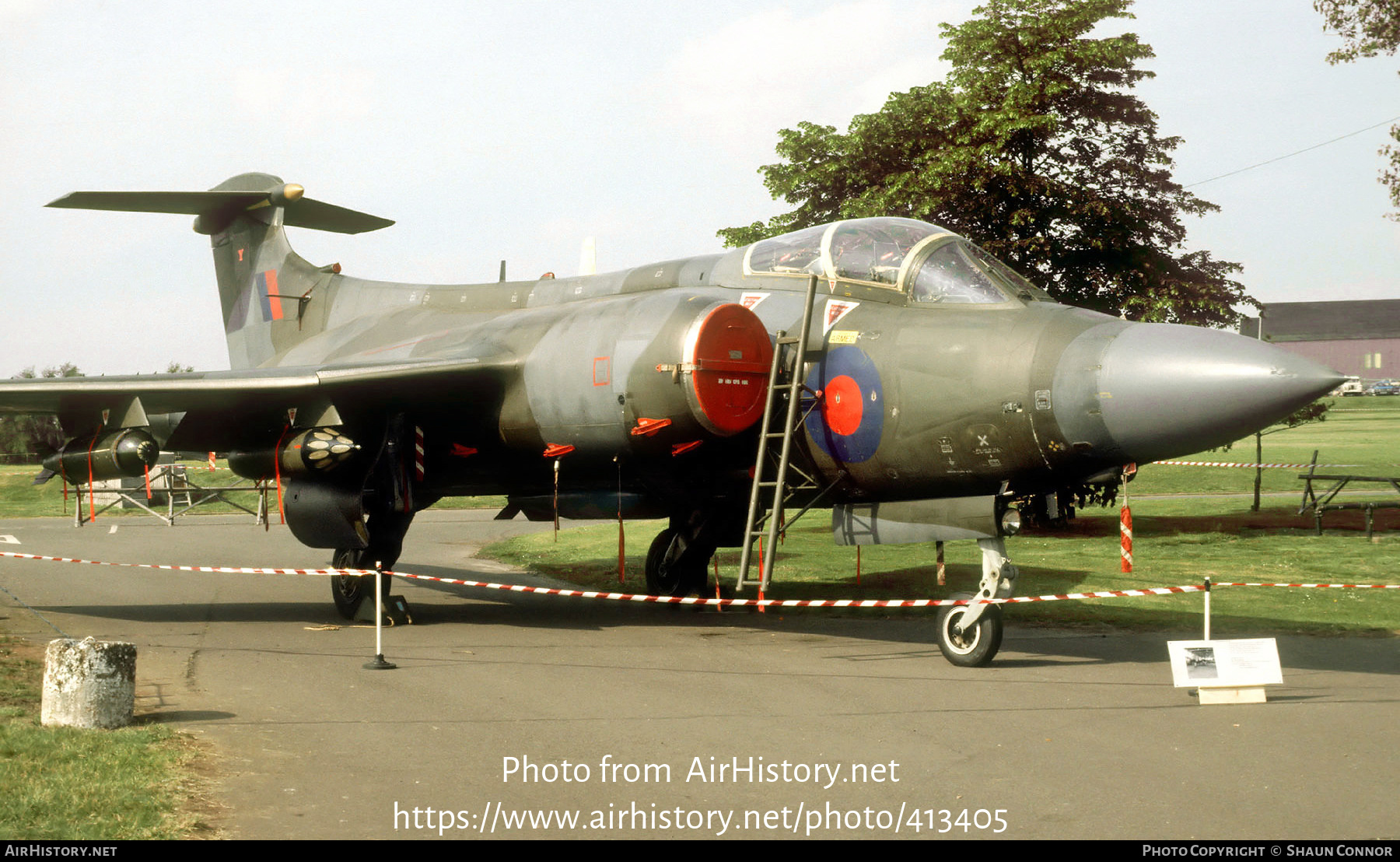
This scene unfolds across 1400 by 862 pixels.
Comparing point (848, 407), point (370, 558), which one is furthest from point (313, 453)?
point (848, 407)

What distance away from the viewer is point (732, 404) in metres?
9.77

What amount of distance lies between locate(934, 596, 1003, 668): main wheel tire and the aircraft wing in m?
4.86

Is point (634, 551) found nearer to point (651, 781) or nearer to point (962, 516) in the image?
point (962, 516)

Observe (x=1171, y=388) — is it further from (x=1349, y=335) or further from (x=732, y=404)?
(x=1349, y=335)

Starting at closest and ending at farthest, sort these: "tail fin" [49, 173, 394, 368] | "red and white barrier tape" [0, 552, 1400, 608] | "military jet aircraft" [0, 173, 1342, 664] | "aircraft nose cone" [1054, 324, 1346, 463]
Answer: "aircraft nose cone" [1054, 324, 1346, 463]
"military jet aircraft" [0, 173, 1342, 664]
"red and white barrier tape" [0, 552, 1400, 608]
"tail fin" [49, 173, 394, 368]

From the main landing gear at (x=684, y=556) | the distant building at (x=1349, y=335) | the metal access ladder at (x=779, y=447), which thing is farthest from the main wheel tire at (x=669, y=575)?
the distant building at (x=1349, y=335)

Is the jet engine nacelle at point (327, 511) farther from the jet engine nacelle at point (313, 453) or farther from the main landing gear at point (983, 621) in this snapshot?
the main landing gear at point (983, 621)

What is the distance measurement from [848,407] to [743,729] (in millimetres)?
3220

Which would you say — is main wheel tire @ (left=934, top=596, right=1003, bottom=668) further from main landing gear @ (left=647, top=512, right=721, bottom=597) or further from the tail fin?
the tail fin

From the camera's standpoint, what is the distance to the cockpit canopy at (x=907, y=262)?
30.7 feet

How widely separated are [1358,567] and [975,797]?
516 inches

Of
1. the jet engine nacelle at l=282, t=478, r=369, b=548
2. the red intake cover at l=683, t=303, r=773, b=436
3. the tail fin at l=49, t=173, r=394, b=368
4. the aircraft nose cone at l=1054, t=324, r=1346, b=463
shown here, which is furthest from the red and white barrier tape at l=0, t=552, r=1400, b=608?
the tail fin at l=49, t=173, r=394, b=368

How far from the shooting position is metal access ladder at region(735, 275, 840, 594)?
368 inches

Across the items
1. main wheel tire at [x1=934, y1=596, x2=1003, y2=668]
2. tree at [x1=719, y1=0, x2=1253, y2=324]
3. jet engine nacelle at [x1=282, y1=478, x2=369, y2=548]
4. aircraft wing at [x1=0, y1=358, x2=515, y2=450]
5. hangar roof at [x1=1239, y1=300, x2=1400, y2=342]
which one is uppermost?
hangar roof at [x1=1239, y1=300, x2=1400, y2=342]
